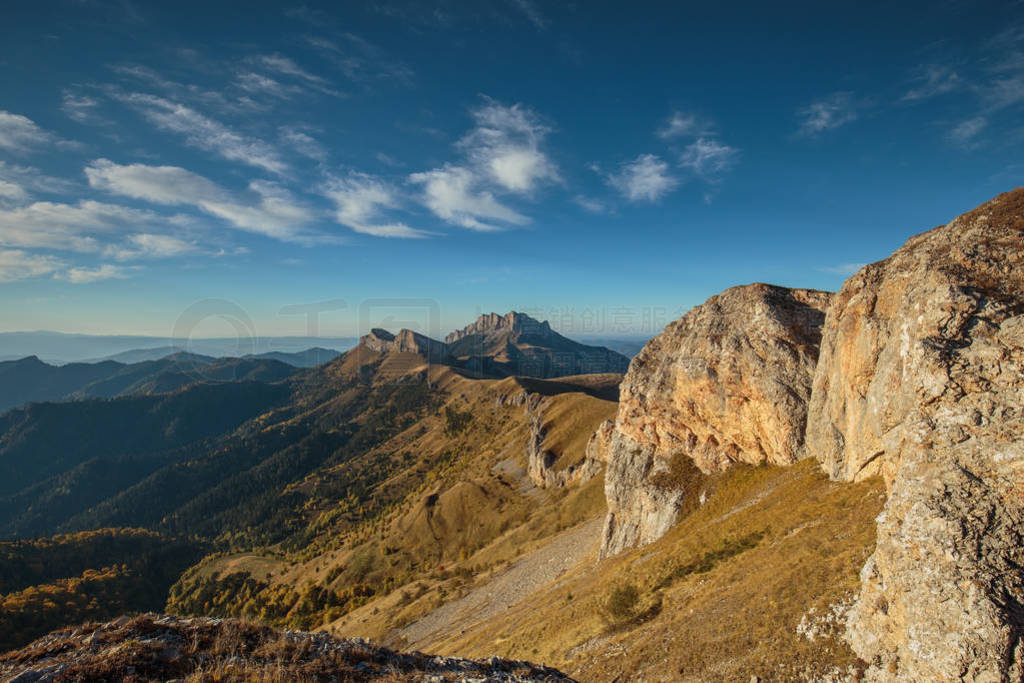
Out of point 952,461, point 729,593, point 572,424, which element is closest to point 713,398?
point 729,593

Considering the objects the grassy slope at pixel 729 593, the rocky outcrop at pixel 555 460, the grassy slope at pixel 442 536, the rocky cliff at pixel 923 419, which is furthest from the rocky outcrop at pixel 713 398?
the rocky outcrop at pixel 555 460

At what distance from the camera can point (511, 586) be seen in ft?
218

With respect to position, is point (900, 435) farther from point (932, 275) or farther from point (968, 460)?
point (932, 275)

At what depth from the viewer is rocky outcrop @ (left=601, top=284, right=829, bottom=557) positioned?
136 ft

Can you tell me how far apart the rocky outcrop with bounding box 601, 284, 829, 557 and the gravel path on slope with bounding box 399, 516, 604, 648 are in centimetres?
1333

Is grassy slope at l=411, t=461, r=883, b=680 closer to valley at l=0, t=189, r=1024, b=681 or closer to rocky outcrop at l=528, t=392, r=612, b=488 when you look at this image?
valley at l=0, t=189, r=1024, b=681

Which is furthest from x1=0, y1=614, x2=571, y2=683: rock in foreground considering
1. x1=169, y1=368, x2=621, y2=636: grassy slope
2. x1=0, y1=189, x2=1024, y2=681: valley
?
x1=169, y1=368, x2=621, y2=636: grassy slope

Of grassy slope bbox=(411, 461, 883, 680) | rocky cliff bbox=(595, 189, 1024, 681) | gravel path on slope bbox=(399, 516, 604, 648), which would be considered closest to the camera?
rocky cliff bbox=(595, 189, 1024, 681)

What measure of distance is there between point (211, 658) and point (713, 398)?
48229 millimetres

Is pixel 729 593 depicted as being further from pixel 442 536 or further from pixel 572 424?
pixel 572 424

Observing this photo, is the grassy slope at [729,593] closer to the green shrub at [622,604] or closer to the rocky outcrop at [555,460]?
the green shrub at [622,604]

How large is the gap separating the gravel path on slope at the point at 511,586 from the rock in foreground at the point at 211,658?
51.7 m

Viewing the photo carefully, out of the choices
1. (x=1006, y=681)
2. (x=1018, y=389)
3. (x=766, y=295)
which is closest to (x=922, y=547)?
(x=1006, y=681)

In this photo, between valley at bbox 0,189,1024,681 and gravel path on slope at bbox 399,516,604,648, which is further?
gravel path on slope at bbox 399,516,604,648
